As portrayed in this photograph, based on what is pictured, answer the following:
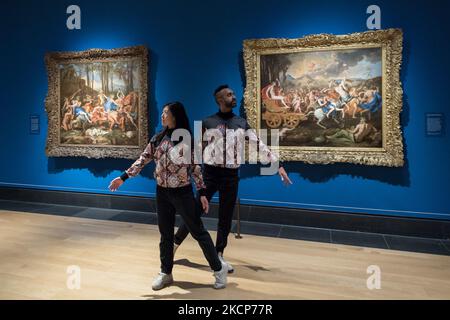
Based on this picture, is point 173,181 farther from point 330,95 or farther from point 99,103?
point 99,103

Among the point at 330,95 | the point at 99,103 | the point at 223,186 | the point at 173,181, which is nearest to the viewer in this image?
the point at 173,181

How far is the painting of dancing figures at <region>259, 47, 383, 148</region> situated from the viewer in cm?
494

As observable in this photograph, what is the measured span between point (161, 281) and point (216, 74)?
3.59 meters

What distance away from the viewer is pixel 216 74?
18.7 ft

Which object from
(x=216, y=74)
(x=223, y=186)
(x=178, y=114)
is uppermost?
(x=216, y=74)

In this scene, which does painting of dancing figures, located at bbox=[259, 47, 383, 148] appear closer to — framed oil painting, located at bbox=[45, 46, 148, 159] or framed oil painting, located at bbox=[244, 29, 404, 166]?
framed oil painting, located at bbox=[244, 29, 404, 166]

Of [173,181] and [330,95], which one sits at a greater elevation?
[330,95]

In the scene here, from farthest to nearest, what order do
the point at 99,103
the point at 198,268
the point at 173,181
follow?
the point at 99,103 < the point at 198,268 < the point at 173,181

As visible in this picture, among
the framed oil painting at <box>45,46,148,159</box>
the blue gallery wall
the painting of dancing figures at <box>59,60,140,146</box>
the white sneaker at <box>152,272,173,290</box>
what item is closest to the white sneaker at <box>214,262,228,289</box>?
the white sneaker at <box>152,272,173,290</box>

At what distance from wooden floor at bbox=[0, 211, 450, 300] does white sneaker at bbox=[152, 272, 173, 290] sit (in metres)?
0.05

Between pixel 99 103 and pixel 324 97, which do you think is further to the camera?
pixel 99 103

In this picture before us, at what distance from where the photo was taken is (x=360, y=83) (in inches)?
196

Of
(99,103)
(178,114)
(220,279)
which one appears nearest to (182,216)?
(220,279)
